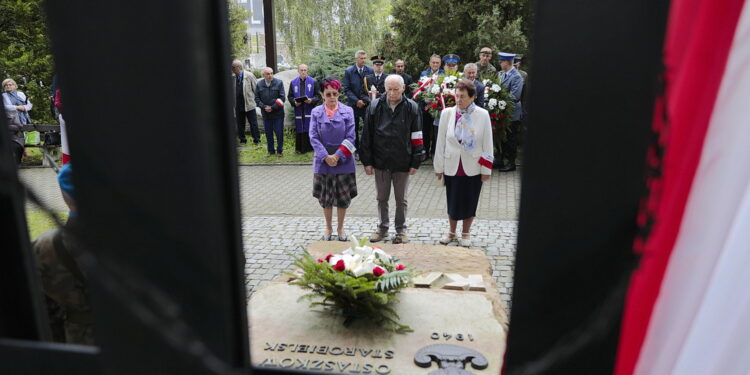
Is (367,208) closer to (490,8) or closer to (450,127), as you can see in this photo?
(450,127)

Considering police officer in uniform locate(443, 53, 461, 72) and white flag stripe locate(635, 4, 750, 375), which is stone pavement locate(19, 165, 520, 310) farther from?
white flag stripe locate(635, 4, 750, 375)

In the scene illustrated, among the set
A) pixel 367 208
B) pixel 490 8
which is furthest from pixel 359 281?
pixel 490 8

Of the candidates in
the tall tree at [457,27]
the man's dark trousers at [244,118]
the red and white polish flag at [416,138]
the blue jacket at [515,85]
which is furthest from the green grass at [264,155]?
the red and white polish flag at [416,138]

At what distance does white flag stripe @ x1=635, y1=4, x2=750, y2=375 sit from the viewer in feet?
2.39

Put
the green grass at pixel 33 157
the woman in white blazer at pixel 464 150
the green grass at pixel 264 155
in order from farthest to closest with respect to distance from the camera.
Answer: the green grass at pixel 264 155
the green grass at pixel 33 157
the woman in white blazer at pixel 464 150

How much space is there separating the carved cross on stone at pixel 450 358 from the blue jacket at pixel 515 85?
21.0 feet

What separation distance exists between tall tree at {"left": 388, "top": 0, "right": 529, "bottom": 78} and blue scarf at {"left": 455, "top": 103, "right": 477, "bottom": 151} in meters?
6.70

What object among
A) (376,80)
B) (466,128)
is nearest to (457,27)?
(376,80)

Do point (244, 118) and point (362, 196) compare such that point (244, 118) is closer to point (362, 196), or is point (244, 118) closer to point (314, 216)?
point (362, 196)

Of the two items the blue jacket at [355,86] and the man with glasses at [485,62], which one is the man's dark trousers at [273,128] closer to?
the blue jacket at [355,86]

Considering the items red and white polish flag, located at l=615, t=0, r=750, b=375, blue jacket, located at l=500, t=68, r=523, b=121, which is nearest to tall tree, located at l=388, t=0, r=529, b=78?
blue jacket, located at l=500, t=68, r=523, b=121

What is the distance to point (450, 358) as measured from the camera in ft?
8.53

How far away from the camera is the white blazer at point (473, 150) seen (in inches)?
204

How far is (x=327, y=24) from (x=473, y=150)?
53.7 ft
